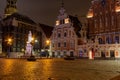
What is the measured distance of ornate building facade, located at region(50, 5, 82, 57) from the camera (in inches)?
2314

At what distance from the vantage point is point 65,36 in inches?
2416

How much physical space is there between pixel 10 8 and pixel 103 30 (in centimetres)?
7089

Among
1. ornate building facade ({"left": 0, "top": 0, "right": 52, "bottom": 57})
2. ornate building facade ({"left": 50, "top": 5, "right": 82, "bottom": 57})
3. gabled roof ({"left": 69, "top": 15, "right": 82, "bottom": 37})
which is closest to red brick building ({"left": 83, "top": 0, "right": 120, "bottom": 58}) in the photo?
gabled roof ({"left": 69, "top": 15, "right": 82, "bottom": 37})

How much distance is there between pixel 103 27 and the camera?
176ft

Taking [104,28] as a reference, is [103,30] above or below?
below

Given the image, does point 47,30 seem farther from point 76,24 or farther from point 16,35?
point 76,24

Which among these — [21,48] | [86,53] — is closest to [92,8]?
[86,53]

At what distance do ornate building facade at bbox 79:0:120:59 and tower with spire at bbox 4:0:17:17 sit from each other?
63.1m

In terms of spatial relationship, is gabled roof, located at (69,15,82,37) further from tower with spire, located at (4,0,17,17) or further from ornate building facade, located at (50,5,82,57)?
tower with spire, located at (4,0,17,17)

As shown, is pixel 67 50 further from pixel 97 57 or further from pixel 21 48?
pixel 21 48

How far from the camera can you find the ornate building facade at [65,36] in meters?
58.8

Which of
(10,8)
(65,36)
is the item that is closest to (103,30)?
(65,36)

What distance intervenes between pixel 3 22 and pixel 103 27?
5233 cm

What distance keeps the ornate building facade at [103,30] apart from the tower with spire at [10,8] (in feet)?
207
